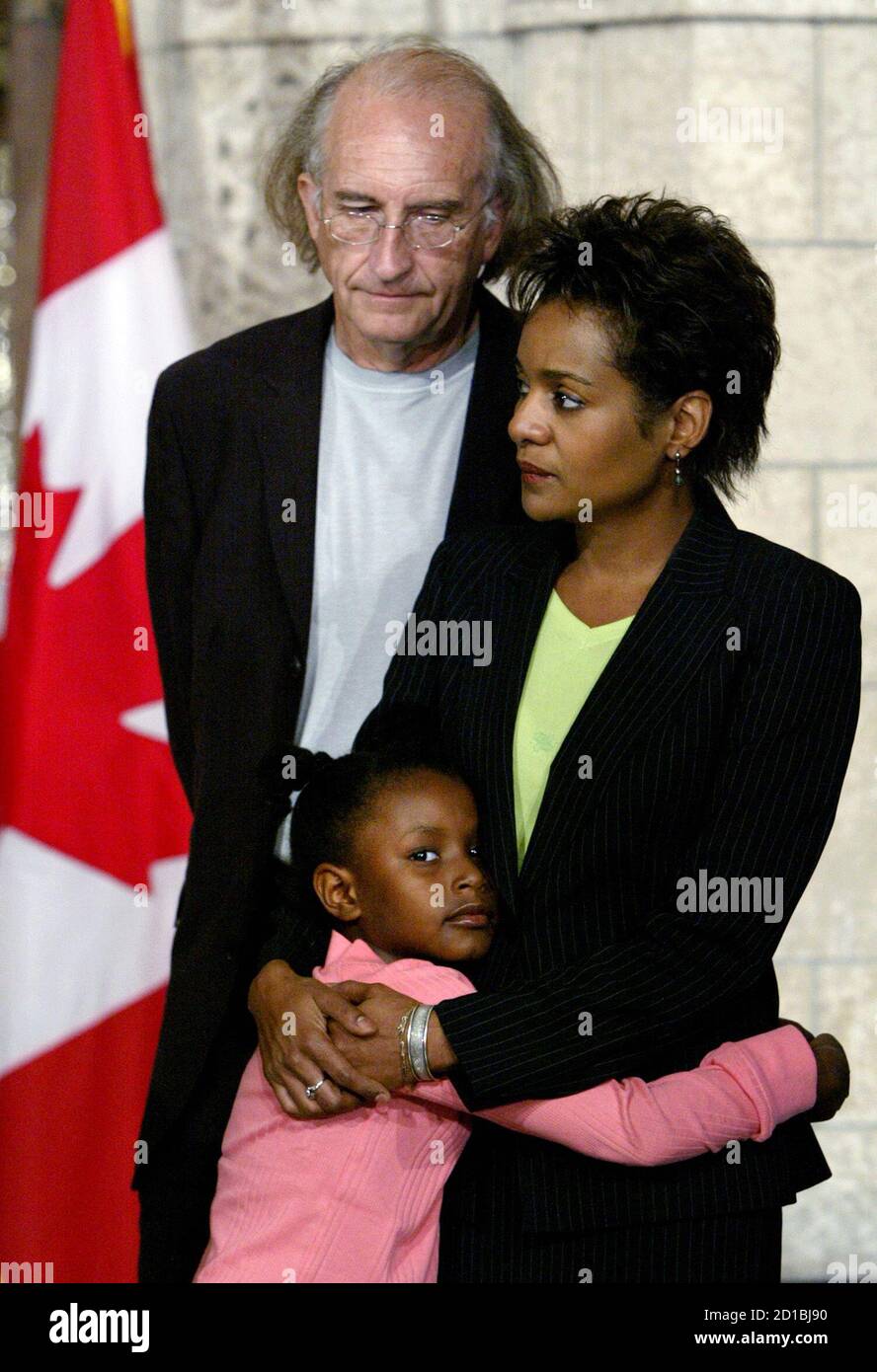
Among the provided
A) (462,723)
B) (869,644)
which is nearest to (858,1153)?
(869,644)

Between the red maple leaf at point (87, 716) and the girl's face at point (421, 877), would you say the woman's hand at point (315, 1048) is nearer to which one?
the girl's face at point (421, 877)

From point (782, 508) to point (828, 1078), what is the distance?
2055 mm

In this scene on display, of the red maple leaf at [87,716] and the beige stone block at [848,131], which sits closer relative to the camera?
the red maple leaf at [87,716]

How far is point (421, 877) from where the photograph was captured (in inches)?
83.5

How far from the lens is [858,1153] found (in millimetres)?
4004

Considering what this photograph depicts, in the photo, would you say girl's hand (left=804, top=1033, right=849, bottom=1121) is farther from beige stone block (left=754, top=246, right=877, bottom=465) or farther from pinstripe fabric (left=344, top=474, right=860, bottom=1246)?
beige stone block (left=754, top=246, right=877, bottom=465)

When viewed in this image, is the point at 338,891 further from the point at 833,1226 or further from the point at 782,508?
the point at 833,1226

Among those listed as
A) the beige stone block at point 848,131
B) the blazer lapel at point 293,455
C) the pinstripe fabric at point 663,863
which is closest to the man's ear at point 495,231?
the blazer lapel at point 293,455

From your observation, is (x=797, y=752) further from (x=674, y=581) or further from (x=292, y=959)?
(x=292, y=959)

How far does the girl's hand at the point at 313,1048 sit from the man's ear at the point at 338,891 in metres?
0.11

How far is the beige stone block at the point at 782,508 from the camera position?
12.8 feet

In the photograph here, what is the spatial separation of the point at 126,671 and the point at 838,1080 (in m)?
1.82

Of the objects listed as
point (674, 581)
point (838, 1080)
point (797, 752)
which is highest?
point (674, 581)
